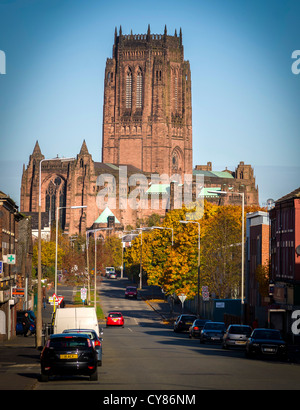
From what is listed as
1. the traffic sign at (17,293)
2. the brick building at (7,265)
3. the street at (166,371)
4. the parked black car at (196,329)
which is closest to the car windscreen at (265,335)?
the street at (166,371)

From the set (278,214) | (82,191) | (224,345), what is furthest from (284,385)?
(82,191)

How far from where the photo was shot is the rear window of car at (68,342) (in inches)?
915

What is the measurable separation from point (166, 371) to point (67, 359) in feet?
13.6

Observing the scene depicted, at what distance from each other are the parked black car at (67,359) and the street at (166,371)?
33 centimetres

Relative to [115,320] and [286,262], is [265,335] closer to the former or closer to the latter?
[286,262]

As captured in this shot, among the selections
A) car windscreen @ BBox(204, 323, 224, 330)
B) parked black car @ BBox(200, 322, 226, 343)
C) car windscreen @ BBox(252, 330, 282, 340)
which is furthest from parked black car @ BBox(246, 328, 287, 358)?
car windscreen @ BBox(204, 323, 224, 330)

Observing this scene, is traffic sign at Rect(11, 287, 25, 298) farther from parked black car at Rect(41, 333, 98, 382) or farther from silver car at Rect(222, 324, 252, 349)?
parked black car at Rect(41, 333, 98, 382)

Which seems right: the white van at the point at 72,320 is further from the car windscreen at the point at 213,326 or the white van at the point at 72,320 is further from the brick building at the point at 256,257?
the brick building at the point at 256,257

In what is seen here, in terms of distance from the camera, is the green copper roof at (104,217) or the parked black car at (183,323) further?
the green copper roof at (104,217)

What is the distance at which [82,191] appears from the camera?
18762cm

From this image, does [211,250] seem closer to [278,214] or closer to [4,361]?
[278,214]

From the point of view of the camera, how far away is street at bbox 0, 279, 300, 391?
71.8ft

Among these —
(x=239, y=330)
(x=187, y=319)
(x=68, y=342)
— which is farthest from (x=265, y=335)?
(x=187, y=319)
